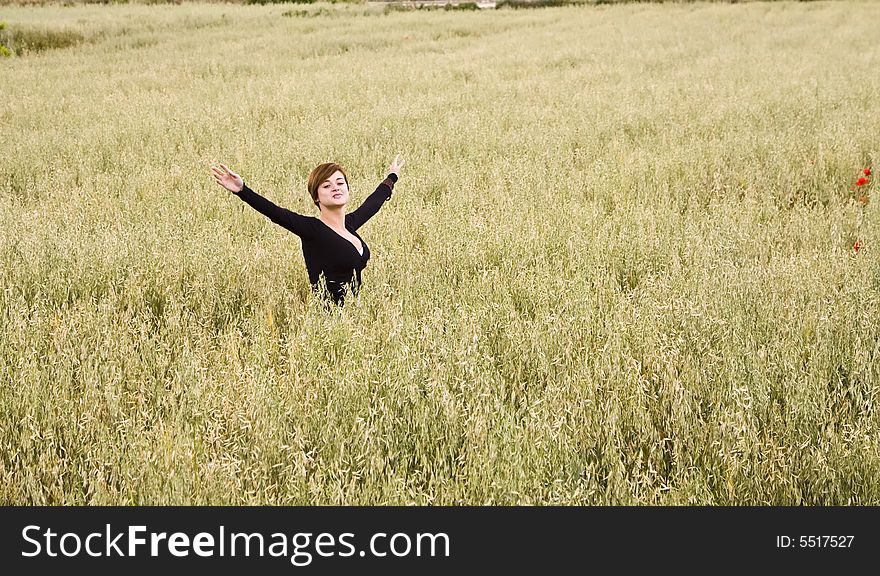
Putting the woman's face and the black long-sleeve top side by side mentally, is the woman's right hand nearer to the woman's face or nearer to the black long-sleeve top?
the black long-sleeve top

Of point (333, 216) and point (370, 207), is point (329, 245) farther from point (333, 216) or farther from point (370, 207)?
point (370, 207)

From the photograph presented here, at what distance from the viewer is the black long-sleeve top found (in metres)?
2.43

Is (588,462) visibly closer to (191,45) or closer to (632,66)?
(632,66)

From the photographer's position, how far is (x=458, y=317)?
2.89 meters

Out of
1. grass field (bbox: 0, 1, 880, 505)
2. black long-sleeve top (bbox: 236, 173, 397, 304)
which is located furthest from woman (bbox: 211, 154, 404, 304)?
grass field (bbox: 0, 1, 880, 505)

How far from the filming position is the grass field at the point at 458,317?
1.96m

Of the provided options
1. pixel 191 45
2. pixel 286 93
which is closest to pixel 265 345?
pixel 286 93

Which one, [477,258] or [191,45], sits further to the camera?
[191,45]

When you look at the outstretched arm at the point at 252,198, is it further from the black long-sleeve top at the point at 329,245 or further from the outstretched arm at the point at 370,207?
the outstretched arm at the point at 370,207

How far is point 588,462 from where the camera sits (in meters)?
2.08

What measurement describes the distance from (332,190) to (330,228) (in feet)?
0.50

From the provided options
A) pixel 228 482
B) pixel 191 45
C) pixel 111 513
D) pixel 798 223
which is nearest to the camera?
pixel 111 513

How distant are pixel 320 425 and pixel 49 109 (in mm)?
8950

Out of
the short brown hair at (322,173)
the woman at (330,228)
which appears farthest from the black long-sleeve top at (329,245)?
the short brown hair at (322,173)
